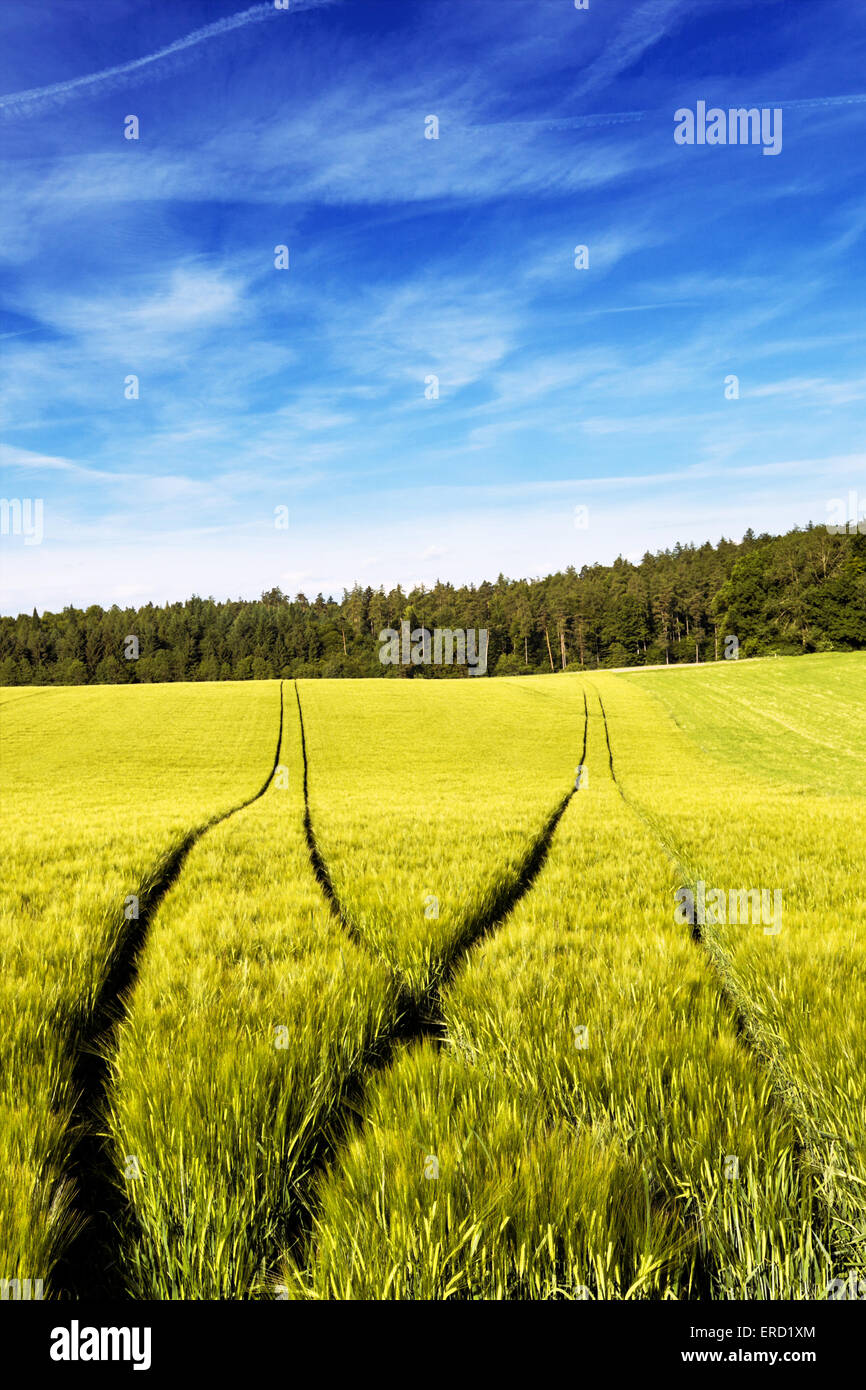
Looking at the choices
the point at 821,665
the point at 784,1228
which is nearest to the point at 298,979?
the point at 784,1228

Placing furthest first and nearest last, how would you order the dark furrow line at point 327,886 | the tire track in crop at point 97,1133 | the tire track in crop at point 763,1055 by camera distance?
the dark furrow line at point 327,886 → the tire track in crop at point 763,1055 → the tire track in crop at point 97,1133

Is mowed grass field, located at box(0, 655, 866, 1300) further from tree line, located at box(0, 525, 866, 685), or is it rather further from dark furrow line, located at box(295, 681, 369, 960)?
tree line, located at box(0, 525, 866, 685)

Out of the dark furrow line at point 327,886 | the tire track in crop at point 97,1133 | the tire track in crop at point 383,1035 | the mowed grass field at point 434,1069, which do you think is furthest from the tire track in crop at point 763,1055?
the tire track in crop at point 97,1133

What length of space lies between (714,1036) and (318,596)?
619 ft

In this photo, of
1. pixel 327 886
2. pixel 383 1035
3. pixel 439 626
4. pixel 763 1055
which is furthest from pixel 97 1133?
pixel 439 626

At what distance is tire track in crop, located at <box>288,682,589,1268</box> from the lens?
97.3 inches

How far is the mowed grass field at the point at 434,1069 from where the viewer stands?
2100mm

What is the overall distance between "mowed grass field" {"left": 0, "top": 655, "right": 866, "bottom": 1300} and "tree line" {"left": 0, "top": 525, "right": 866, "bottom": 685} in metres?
100

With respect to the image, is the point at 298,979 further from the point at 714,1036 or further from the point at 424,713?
the point at 424,713

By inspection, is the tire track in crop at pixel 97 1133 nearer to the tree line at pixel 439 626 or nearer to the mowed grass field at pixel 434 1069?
the mowed grass field at pixel 434 1069

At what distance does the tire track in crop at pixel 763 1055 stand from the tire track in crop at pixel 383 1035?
165 cm

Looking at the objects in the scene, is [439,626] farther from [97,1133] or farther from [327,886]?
[97,1133]

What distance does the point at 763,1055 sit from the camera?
3400mm

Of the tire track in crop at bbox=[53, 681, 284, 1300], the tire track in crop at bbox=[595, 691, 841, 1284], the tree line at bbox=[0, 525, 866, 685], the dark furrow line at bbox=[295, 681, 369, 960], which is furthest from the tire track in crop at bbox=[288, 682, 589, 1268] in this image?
the tree line at bbox=[0, 525, 866, 685]
